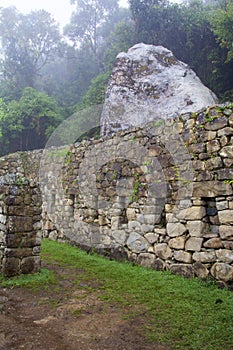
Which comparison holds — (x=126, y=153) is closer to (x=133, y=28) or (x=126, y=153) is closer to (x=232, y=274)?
(x=232, y=274)

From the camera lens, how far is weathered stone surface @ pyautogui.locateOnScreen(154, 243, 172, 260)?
5.52 m

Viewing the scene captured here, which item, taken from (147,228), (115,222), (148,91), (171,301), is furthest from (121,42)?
(171,301)

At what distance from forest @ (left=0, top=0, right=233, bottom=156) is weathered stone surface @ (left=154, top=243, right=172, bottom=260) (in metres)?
10.4

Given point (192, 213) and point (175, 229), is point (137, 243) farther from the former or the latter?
point (192, 213)

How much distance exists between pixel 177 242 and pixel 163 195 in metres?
0.86

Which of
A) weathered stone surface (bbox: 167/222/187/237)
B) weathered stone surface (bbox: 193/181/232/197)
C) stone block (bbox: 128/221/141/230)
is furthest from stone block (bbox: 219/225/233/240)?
stone block (bbox: 128/221/141/230)

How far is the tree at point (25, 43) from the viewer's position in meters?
26.0

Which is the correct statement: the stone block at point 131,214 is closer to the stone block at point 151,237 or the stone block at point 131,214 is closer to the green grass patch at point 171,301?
the stone block at point 151,237

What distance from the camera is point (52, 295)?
4.58 metres

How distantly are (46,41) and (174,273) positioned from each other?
27.9 m

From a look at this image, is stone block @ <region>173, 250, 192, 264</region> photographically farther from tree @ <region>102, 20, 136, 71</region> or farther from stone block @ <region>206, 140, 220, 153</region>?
tree @ <region>102, 20, 136, 71</region>

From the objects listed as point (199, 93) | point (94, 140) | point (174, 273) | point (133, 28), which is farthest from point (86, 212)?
point (133, 28)

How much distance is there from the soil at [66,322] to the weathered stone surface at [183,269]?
1.35 metres

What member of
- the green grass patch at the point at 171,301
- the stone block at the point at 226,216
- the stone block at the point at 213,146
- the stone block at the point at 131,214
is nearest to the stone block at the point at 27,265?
the green grass patch at the point at 171,301
